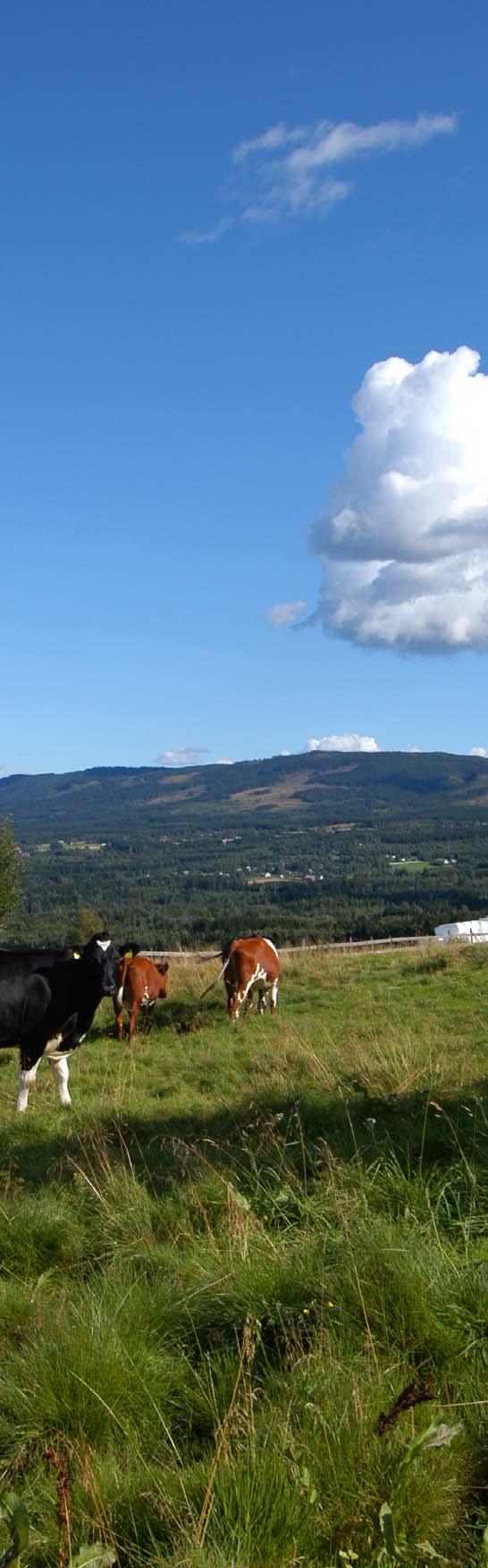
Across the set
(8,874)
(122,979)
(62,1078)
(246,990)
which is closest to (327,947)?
(246,990)

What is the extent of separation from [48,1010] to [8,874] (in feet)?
149

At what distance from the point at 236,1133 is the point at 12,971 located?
176 inches

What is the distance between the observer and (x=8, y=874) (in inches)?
2176

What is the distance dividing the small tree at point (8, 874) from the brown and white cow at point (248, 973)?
130ft

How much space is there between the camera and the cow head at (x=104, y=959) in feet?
39.6

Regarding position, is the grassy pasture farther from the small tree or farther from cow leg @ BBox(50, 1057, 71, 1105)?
the small tree

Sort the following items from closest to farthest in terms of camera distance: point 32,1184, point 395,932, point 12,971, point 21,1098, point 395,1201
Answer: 1. point 395,1201
2. point 32,1184
3. point 21,1098
4. point 12,971
5. point 395,932

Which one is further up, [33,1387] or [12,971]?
[12,971]

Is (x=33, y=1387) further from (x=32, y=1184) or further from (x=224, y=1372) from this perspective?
(x=32, y=1184)

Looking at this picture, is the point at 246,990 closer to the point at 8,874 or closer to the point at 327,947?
the point at 327,947

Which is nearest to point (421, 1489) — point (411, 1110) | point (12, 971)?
point (411, 1110)

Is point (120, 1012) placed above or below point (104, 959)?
below

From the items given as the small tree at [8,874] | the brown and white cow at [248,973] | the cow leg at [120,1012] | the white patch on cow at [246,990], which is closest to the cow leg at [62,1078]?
the cow leg at [120,1012]

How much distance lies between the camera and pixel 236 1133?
7.49 m
